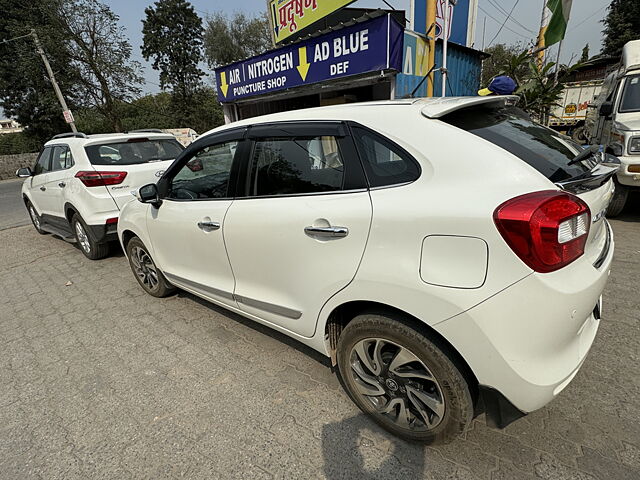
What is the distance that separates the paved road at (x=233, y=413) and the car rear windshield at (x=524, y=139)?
1.37m

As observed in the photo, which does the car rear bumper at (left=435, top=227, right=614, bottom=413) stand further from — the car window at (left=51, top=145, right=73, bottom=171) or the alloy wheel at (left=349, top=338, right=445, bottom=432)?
the car window at (left=51, top=145, right=73, bottom=171)

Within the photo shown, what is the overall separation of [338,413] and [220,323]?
59.1 inches

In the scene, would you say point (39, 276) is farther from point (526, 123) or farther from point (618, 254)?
point (618, 254)

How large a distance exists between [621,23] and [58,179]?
45633 mm

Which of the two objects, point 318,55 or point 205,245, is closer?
point 205,245

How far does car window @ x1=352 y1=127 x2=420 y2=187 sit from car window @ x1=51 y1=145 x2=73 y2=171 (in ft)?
15.4

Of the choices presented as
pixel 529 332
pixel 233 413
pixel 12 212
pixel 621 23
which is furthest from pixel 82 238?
pixel 621 23

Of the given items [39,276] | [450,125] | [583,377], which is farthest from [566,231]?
[39,276]

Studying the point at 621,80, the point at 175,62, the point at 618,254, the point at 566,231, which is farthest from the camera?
the point at 175,62

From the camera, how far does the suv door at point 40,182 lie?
212 inches

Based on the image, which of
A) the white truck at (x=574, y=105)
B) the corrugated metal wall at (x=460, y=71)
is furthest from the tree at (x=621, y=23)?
the corrugated metal wall at (x=460, y=71)

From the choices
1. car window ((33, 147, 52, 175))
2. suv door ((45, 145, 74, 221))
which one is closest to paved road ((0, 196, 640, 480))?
suv door ((45, 145, 74, 221))

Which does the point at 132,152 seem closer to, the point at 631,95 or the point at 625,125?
the point at 625,125

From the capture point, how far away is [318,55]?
713cm
